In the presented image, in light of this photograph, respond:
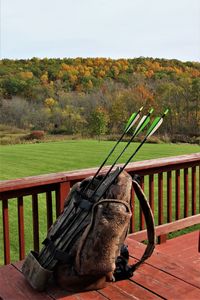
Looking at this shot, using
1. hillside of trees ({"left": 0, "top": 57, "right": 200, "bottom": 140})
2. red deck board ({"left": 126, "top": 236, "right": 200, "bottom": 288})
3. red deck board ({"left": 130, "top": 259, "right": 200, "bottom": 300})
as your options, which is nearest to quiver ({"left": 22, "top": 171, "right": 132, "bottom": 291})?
red deck board ({"left": 130, "top": 259, "right": 200, "bottom": 300})

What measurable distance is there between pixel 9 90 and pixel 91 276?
34428 millimetres

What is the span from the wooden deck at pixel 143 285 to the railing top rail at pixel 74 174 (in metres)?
0.59

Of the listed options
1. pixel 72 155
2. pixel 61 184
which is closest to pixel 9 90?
pixel 72 155

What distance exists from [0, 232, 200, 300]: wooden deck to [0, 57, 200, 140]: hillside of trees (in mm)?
28602

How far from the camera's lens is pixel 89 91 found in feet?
120

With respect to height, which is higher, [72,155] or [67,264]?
[67,264]

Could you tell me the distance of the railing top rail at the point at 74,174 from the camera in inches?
95.9

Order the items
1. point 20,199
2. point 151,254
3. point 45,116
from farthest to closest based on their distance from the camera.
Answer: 1. point 45,116
2. point 20,199
3. point 151,254

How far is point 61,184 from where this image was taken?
8.79ft

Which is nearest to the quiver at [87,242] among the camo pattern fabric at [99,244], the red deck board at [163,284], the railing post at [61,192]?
the camo pattern fabric at [99,244]

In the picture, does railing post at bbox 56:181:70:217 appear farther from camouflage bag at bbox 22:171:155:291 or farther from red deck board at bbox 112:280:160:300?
red deck board at bbox 112:280:160:300

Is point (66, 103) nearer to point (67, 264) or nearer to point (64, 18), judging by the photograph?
point (64, 18)

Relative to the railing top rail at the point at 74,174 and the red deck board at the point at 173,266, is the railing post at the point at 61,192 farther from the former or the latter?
the red deck board at the point at 173,266

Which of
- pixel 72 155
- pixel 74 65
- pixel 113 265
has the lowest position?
pixel 72 155
